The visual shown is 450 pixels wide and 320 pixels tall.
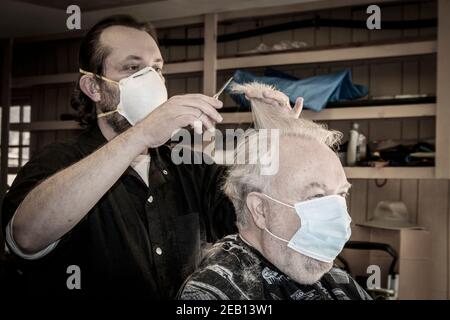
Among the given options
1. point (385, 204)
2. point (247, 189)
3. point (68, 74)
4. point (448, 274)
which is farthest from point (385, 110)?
point (68, 74)

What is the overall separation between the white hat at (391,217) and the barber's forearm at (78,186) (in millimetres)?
2088

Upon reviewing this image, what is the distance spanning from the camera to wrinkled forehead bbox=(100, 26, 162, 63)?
1280 millimetres

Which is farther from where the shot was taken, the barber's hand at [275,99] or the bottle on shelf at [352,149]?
the bottle on shelf at [352,149]

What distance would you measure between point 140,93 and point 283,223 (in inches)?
20.0

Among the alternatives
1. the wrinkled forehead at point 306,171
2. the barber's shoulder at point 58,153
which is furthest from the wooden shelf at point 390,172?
the barber's shoulder at point 58,153

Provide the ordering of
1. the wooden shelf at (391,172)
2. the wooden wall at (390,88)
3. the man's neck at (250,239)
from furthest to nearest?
the wooden wall at (390,88) < the wooden shelf at (391,172) < the man's neck at (250,239)

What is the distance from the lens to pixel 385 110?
7.56ft

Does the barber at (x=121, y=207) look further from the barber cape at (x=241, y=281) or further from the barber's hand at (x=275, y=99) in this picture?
the barber's hand at (x=275, y=99)

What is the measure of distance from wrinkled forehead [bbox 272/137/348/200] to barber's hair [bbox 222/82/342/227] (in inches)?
1.4

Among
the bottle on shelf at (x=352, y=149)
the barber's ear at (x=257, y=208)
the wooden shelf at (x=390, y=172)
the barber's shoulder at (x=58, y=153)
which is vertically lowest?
the barber's ear at (x=257, y=208)

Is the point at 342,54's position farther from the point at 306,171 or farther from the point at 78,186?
the point at 78,186

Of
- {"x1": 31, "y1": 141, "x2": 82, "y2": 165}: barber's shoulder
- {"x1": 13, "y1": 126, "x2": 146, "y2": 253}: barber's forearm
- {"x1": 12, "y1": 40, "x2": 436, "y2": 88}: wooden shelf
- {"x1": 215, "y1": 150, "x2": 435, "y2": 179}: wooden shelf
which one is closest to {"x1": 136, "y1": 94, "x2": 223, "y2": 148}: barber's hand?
{"x1": 13, "y1": 126, "x2": 146, "y2": 253}: barber's forearm

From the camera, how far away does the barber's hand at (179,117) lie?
3.21 feet

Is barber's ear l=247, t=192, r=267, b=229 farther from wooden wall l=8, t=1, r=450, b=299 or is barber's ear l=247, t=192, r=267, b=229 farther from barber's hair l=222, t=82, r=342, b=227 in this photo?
wooden wall l=8, t=1, r=450, b=299
